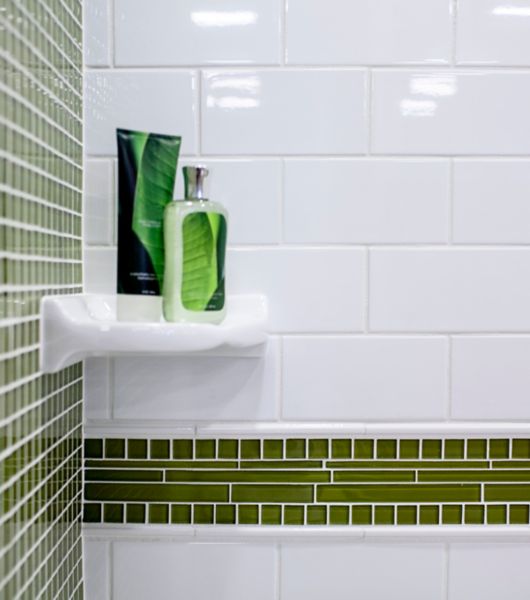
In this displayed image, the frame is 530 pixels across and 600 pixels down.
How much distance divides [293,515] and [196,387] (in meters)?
0.22

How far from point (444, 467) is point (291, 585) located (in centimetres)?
26

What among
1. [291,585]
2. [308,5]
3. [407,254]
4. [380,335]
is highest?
[308,5]

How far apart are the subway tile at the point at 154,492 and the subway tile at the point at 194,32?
0.55 meters

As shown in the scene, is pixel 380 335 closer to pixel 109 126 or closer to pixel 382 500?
pixel 382 500

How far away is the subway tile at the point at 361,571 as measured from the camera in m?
0.89

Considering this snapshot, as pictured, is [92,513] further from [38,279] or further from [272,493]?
[38,279]

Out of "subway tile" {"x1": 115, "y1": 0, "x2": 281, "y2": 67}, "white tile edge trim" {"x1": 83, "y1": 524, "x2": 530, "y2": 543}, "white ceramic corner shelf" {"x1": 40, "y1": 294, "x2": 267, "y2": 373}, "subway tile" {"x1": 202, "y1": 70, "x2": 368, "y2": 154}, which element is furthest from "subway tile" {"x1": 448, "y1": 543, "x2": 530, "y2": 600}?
"subway tile" {"x1": 115, "y1": 0, "x2": 281, "y2": 67}

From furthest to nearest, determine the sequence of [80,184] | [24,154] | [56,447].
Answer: [80,184] → [56,447] → [24,154]

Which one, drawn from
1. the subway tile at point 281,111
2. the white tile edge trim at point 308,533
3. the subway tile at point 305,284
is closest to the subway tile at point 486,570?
the white tile edge trim at point 308,533

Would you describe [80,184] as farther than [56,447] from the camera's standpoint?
Yes

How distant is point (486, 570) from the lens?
2.95 feet

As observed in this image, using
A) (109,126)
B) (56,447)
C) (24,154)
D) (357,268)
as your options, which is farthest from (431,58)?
(56,447)

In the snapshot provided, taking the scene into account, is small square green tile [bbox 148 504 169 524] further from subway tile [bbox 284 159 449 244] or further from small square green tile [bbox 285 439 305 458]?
subway tile [bbox 284 159 449 244]

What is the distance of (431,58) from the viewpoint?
881 millimetres
